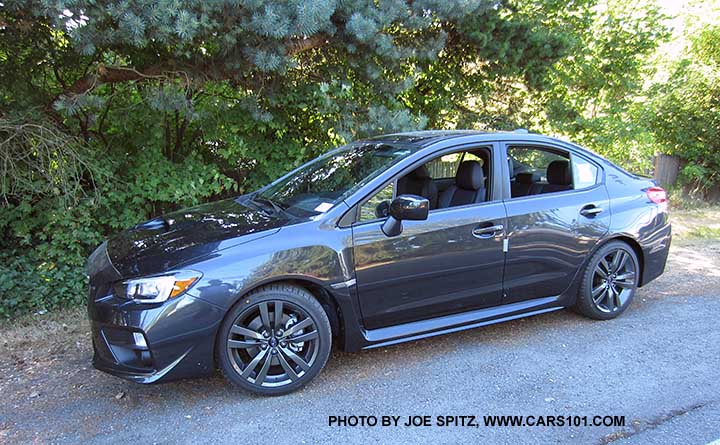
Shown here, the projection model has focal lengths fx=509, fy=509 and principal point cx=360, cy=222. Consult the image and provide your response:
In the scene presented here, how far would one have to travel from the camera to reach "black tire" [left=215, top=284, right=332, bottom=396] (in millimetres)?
3129

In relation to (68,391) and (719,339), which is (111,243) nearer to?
(68,391)

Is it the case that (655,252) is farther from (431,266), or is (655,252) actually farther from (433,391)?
(433,391)

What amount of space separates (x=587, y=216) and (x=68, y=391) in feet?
13.4

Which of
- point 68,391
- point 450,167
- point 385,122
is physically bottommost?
point 68,391

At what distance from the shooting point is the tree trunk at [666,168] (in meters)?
12.1

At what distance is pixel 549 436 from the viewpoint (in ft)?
9.23

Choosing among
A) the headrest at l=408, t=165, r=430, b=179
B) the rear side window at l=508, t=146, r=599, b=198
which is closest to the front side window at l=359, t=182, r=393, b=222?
the headrest at l=408, t=165, r=430, b=179

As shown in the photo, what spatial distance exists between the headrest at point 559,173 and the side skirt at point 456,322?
1.00m

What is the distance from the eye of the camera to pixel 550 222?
402 cm

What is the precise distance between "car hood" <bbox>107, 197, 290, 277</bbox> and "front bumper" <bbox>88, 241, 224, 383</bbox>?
0.69ft

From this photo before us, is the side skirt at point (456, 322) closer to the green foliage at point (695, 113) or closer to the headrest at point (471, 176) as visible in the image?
the headrest at point (471, 176)

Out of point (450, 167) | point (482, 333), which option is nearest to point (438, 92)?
point (450, 167)

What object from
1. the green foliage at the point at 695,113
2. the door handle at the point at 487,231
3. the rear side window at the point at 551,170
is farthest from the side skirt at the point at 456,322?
the green foliage at the point at 695,113

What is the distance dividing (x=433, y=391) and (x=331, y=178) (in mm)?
1756
